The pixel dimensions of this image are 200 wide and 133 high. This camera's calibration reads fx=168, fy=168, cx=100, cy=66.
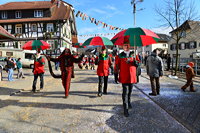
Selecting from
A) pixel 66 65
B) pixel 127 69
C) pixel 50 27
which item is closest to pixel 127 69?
pixel 127 69

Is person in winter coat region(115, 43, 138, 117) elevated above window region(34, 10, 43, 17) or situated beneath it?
situated beneath

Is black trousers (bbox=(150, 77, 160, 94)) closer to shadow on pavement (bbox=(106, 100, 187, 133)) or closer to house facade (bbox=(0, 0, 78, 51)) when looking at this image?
shadow on pavement (bbox=(106, 100, 187, 133))

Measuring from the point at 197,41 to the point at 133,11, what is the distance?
19.0 metres

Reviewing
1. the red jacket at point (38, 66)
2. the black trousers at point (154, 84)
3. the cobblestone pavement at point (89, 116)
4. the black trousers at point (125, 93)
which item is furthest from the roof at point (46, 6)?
the black trousers at point (125, 93)

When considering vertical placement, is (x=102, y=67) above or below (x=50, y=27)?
below

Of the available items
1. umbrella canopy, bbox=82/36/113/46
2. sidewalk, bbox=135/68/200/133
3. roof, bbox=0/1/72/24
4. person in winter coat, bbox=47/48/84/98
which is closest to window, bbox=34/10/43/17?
roof, bbox=0/1/72/24

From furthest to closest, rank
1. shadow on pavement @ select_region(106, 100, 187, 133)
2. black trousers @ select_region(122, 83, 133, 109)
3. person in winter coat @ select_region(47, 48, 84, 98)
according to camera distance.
Result: 1. person in winter coat @ select_region(47, 48, 84, 98)
2. black trousers @ select_region(122, 83, 133, 109)
3. shadow on pavement @ select_region(106, 100, 187, 133)

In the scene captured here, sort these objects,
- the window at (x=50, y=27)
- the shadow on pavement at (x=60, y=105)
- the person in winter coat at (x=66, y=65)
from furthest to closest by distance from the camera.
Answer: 1. the window at (x=50, y=27)
2. the person in winter coat at (x=66, y=65)
3. the shadow on pavement at (x=60, y=105)

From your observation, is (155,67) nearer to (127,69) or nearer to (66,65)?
(127,69)

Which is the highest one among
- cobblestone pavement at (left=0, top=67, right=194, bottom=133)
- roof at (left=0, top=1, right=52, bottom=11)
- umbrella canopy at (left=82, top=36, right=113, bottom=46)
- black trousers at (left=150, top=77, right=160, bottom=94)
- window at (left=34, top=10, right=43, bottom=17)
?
roof at (left=0, top=1, right=52, bottom=11)

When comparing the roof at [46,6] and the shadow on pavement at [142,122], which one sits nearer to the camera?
the shadow on pavement at [142,122]

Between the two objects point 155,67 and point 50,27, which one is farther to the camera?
point 50,27

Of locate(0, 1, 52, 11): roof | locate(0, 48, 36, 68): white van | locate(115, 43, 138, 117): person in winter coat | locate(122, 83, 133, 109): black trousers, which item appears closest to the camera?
locate(122, 83, 133, 109): black trousers

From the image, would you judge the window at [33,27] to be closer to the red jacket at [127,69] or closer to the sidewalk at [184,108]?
the sidewalk at [184,108]
